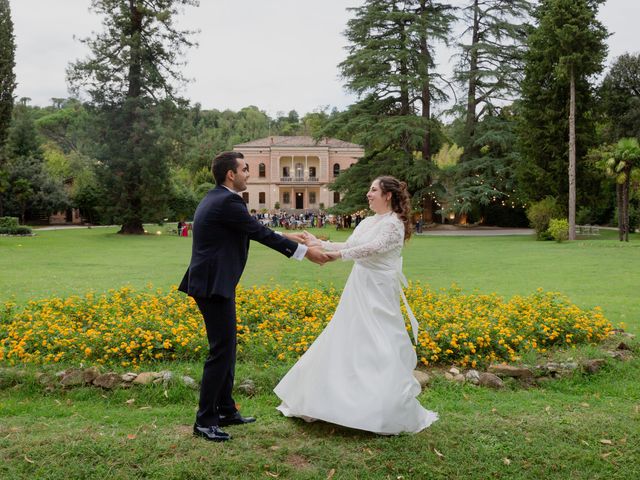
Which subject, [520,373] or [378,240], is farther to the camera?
[520,373]

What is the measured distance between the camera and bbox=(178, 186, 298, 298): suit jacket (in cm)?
391

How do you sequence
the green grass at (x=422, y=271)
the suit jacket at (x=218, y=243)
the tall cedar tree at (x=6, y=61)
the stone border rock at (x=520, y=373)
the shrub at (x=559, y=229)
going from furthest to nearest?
the shrub at (x=559, y=229) → the tall cedar tree at (x=6, y=61) → the green grass at (x=422, y=271) → the stone border rock at (x=520, y=373) → the suit jacket at (x=218, y=243)

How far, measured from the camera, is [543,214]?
3022cm

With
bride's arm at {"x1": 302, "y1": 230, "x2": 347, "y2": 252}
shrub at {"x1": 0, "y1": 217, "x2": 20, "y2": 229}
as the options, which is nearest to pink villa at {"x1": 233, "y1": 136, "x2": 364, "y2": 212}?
shrub at {"x1": 0, "y1": 217, "x2": 20, "y2": 229}

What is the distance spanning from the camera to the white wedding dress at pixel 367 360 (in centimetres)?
411

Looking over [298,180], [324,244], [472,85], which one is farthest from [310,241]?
[298,180]

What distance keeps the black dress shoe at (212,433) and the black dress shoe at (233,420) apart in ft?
0.68

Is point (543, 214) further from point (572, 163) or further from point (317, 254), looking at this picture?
point (317, 254)

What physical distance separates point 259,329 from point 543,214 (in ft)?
88.1

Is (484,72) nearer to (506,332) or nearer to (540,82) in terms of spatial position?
(540,82)

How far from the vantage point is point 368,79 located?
118 ft

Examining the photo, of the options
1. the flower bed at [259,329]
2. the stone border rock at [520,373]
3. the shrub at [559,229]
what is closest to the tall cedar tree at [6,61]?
the flower bed at [259,329]

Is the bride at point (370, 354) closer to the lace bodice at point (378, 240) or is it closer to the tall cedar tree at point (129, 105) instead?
the lace bodice at point (378, 240)

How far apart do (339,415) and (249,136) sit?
8169cm
